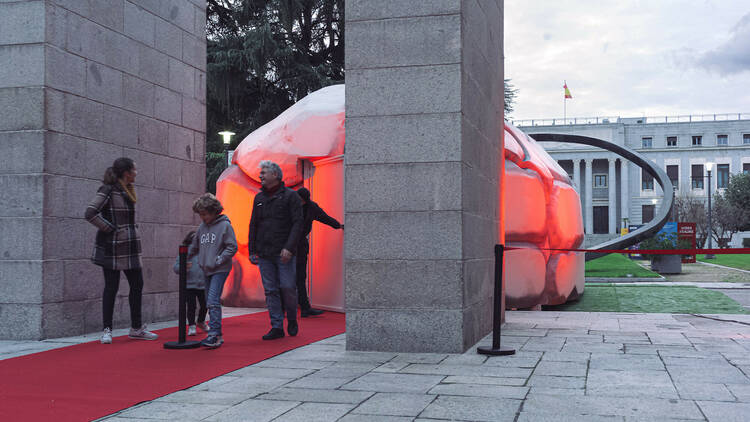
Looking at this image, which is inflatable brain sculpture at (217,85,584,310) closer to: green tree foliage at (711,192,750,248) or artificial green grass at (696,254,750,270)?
artificial green grass at (696,254,750,270)

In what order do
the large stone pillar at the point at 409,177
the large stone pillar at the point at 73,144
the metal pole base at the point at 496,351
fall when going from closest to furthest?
the metal pole base at the point at 496,351 < the large stone pillar at the point at 409,177 < the large stone pillar at the point at 73,144

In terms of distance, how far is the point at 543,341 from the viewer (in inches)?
280

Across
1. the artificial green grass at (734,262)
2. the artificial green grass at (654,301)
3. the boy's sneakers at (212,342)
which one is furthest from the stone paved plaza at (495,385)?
the artificial green grass at (734,262)

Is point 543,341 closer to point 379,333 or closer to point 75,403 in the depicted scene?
point 379,333

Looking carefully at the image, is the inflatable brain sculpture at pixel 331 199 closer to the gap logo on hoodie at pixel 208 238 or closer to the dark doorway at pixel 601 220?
the gap logo on hoodie at pixel 208 238

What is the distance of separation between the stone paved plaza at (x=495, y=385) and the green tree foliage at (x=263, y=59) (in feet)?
44.3

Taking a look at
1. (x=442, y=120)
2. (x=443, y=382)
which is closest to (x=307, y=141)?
(x=442, y=120)

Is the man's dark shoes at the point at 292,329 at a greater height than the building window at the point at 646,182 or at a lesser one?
lesser

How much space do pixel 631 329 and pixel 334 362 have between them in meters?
3.90

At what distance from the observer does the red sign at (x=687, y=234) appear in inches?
1046

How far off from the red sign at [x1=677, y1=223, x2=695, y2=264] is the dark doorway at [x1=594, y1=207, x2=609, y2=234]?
51.3m

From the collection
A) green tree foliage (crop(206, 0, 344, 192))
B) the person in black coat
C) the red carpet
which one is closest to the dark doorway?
green tree foliage (crop(206, 0, 344, 192))

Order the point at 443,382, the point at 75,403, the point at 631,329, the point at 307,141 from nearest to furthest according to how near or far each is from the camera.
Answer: the point at 75,403 → the point at 443,382 → the point at 631,329 → the point at 307,141

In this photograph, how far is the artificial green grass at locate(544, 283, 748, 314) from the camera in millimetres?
11537
